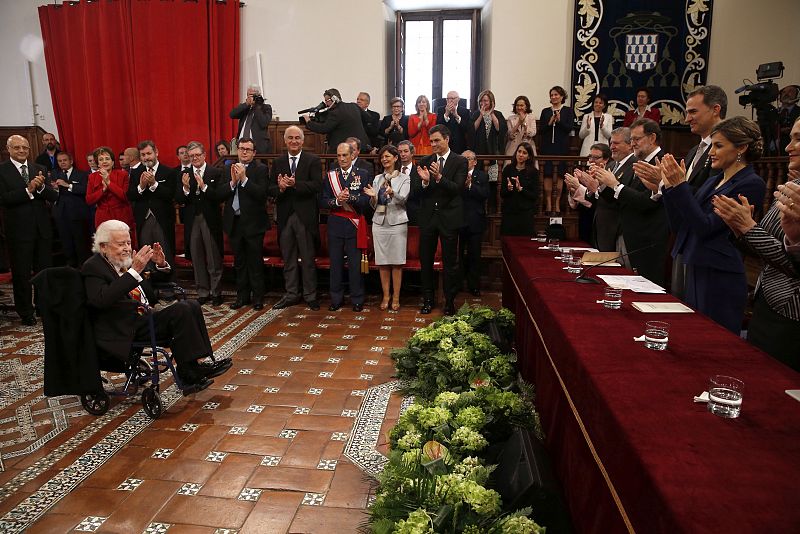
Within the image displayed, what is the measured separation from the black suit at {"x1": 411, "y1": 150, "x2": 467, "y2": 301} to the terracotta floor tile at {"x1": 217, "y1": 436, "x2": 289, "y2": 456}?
2830 mm

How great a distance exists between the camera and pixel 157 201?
243 inches

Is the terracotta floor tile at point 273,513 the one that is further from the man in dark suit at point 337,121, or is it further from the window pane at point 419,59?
the window pane at point 419,59

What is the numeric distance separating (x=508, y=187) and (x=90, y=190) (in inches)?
183

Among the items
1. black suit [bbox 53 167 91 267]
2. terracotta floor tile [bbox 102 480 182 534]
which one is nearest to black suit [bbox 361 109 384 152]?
black suit [bbox 53 167 91 267]

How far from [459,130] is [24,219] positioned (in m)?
5.07

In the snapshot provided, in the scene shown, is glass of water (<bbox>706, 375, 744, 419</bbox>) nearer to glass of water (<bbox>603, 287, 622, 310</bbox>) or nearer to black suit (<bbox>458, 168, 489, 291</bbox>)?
glass of water (<bbox>603, 287, 622, 310</bbox>)

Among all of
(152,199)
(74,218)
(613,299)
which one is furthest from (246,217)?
(613,299)

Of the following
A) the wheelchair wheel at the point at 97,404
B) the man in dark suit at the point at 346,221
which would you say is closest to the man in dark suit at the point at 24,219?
the wheelchair wheel at the point at 97,404

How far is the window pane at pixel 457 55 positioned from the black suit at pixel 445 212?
14.7 ft

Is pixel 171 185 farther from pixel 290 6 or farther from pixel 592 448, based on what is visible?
pixel 592 448

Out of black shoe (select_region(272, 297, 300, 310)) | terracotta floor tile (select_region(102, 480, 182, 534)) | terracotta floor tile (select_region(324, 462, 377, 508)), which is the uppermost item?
black shoe (select_region(272, 297, 300, 310))

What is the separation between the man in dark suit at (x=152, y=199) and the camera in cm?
615

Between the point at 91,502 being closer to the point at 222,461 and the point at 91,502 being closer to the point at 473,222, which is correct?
the point at 222,461

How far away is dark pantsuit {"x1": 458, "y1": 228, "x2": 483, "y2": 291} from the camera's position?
644cm
